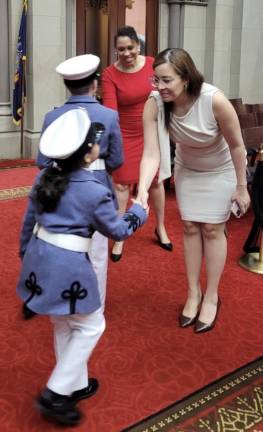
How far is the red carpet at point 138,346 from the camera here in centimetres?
249

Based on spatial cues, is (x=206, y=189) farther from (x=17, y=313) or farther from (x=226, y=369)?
(x=17, y=313)

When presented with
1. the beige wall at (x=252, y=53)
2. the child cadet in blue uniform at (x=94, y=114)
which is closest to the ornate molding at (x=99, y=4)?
the beige wall at (x=252, y=53)

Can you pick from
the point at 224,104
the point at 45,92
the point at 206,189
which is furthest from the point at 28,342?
the point at 45,92

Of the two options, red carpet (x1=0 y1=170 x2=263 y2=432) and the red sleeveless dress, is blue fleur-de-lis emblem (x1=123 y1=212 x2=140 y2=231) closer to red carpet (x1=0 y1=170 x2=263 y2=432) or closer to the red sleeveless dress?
red carpet (x1=0 y1=170 x2=263 y2=432)

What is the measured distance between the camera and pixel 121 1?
9062 mm

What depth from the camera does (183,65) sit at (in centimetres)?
274

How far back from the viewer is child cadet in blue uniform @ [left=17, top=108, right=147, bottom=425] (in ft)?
6.83

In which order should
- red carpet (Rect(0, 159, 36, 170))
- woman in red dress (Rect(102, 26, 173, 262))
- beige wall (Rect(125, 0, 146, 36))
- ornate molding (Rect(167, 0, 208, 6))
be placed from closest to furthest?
woman in red dress (Rect(102, 26, 173, 262))
red carpet (Rect(0, 159, 36, 170))
beige wall (Rect(125, 0, 146, 36))
ornate molding (Rect(167, 0, 208, 6))

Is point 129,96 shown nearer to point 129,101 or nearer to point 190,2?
point 129,101

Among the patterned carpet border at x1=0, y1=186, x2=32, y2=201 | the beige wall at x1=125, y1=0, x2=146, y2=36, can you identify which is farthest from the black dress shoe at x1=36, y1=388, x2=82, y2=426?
the beige wall at x1=125, y1=0, x2=146, y2=36

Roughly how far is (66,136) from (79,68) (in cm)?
71

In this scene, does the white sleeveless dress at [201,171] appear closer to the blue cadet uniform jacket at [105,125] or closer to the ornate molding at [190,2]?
the blue cadet uniform jacket at [105,125]

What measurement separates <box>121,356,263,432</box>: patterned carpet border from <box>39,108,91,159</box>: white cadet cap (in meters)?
1.15

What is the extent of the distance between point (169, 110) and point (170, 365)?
4.18 feet
